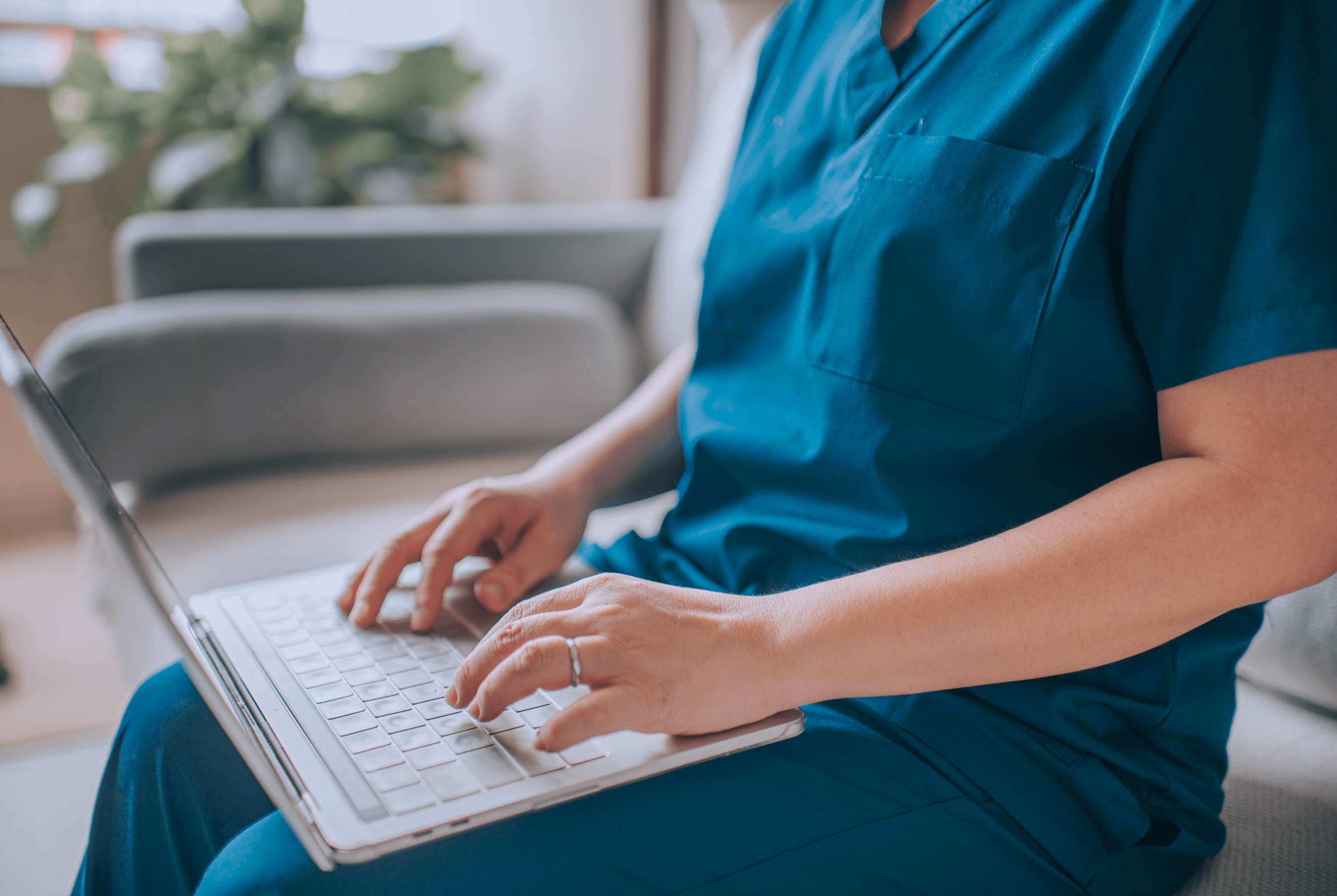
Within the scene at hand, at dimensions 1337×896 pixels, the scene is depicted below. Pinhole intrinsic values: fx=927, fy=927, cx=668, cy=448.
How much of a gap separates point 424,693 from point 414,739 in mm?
51

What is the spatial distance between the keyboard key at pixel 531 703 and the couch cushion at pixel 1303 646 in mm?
533

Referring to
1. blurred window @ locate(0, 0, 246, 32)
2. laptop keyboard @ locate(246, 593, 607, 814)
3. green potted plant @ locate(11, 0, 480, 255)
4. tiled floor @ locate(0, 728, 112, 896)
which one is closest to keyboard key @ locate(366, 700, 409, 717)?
laptop keyboard @ locate(246, 593, 607, 814)

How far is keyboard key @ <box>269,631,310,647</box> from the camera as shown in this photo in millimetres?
570

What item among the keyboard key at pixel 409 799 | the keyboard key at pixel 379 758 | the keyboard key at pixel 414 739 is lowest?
the keyboard key at pixel 414 739

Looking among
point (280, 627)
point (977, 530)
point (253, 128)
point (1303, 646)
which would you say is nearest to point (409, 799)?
point (280, 627)

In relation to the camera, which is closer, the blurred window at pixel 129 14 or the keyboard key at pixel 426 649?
the keyboard key at pixel 426 649

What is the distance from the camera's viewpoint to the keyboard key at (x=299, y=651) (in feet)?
1.82

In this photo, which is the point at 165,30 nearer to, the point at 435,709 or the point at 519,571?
the point at 519,571

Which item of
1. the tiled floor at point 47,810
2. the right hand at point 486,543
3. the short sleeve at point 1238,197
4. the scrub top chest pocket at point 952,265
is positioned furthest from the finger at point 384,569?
the tiled floor at point 47,810

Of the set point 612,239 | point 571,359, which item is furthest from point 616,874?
point 612,239

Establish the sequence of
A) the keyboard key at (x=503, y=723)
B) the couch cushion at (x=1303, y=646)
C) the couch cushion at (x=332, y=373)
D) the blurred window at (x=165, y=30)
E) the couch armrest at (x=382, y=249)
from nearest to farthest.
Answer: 1. the keyboard key at (x=503, y=723)
2. the couch cushion at (x=1303, y=646)
3. the couch cushion at (x=332, y=373)
4. the couch armrest at (x=382, y=249)
5. the blurred window at (x=165, y=30)

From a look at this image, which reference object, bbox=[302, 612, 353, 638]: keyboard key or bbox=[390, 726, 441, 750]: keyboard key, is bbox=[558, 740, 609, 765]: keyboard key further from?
bbox=[302, 612, 353, 638]: keyboard key

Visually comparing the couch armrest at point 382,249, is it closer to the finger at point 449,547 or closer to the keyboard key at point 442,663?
the finger at point 449,547

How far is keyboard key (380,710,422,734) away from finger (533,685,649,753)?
84mm
